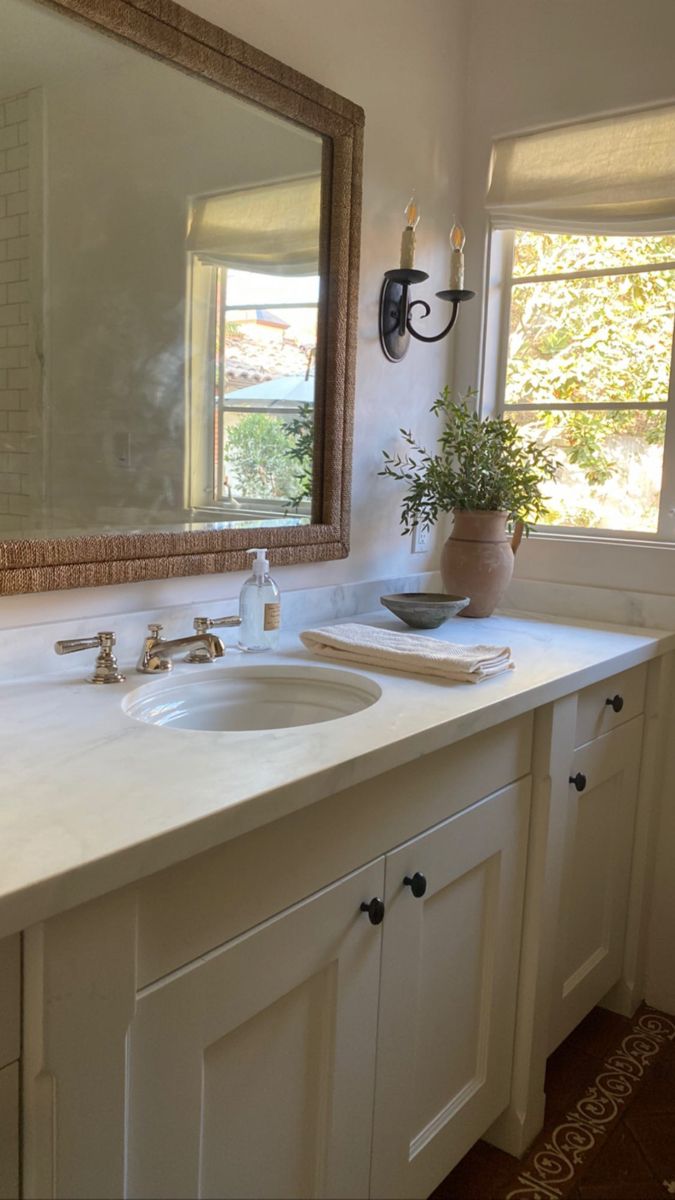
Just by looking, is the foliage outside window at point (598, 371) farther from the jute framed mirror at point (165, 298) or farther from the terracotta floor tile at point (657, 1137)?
the terracotta floor tile at point (657, 1137)

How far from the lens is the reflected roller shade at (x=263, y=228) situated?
4.82 feet

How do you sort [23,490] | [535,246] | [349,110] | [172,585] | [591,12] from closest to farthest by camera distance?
[23,490], [172,585], [349,110], [591,12], [535,246]

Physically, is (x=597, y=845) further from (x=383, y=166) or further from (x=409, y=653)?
(x=383, y=166)

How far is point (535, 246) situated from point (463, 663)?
124 centimetres

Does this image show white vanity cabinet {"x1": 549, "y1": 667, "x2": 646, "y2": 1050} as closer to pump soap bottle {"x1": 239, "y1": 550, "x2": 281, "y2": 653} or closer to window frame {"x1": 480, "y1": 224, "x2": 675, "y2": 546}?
window frame {"x1": 480, "y1": 224, "x2": 675, "y2": 546}

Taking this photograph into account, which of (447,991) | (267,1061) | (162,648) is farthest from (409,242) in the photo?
(267,1061)

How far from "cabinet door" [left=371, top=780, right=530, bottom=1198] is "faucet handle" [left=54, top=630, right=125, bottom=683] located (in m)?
0.46

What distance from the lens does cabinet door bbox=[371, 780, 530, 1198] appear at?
45.8 inches

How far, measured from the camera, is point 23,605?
4.16 ft

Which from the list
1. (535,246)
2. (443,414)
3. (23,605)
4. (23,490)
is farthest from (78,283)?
(535,246)

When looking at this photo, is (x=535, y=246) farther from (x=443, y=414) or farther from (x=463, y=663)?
(x=463, y=663)

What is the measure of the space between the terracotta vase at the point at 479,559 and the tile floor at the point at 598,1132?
929 millimetres

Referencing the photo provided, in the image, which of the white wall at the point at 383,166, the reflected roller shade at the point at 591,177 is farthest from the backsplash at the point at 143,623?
the reflected roller shade at the point at 591,177

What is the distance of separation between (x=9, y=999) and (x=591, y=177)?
190cm
